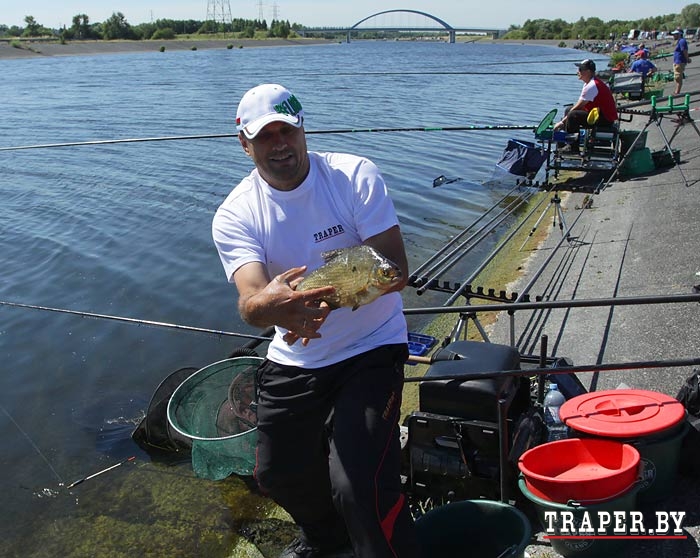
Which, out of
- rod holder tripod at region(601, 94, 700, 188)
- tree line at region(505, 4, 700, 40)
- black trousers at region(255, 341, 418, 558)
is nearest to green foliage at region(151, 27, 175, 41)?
tree line at region(505, 4, 700, 40)

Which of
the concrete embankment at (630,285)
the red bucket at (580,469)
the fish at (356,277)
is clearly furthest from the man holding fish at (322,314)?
the concrete embankment at (630,285)

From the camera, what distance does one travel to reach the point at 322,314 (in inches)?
100.0

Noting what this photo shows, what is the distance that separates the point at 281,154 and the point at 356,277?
70 cm

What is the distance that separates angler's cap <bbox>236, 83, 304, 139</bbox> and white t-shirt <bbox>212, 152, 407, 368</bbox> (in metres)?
0.24

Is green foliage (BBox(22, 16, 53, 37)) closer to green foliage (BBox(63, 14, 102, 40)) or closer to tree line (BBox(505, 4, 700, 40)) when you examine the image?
green foliage (BBox(63, 14, 102, 40))

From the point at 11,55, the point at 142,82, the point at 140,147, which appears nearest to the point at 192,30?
the point at 11,55

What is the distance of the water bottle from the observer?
3.72 metres

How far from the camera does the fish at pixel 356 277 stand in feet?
8.34

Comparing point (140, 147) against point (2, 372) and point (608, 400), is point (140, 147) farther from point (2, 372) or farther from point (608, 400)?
point (608, 400)

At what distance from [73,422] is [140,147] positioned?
1422 centimetres

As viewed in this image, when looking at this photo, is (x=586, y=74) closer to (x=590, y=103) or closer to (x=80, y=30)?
(x=590, y=103)

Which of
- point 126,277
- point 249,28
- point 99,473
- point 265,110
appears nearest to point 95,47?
point 249,28

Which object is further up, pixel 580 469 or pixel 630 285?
pixel 580 469

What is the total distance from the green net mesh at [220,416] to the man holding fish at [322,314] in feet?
4.01
